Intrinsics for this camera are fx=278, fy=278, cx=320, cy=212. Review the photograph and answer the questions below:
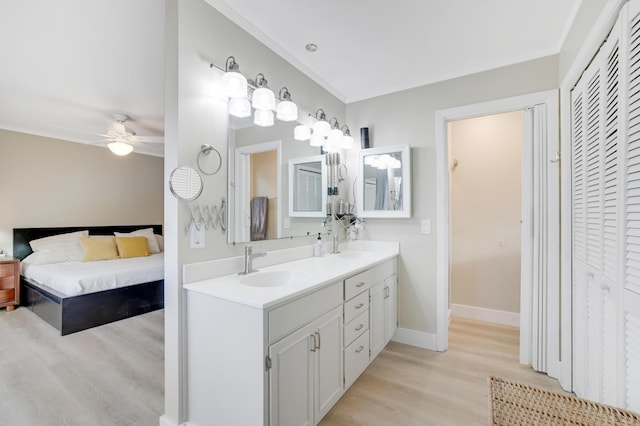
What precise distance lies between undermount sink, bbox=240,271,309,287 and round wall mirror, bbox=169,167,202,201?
56cm

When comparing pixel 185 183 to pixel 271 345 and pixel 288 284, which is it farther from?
pixel 271 345

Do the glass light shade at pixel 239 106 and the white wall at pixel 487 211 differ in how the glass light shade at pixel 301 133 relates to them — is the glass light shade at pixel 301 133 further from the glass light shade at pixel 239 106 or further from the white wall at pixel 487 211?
the white wall at pixel 487 211

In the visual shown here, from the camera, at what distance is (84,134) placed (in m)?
4.32

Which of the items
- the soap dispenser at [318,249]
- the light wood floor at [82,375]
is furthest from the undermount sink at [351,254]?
the light wood floor at [82,375]

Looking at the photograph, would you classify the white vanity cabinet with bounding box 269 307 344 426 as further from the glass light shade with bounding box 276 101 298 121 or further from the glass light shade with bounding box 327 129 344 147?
the glass light shade with bounding box 327 129 344 147

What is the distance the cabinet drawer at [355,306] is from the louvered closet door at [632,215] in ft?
4.11

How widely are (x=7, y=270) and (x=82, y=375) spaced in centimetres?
267

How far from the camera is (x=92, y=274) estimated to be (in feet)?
10.5

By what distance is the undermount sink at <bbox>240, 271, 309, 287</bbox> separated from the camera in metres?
1.70

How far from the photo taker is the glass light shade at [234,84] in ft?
5.41

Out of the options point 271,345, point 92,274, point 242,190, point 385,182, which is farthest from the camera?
point 92,274

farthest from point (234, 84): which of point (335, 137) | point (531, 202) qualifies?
point (531, 202)

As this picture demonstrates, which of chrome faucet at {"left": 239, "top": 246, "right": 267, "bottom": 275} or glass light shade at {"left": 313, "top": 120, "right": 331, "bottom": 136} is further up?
glass light shade at {"left": 313, "top": 120, "right": 331, "bottom": 136}

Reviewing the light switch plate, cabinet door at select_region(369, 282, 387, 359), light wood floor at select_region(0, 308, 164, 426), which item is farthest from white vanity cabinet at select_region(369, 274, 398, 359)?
light wood floor at select_region(0, 308, 164, 426)
